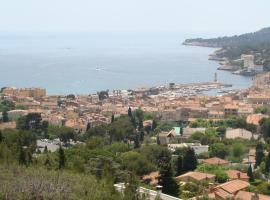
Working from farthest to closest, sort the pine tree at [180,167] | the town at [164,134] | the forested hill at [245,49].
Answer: the forested hill at [245,49]
the pine tree at [180,167]
the town at [164,134]

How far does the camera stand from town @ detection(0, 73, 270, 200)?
30.0 feet

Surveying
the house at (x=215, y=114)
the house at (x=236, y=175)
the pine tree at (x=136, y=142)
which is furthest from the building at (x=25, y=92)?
the house at (x=236, y=175)

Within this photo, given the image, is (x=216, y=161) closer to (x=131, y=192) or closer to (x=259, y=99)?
(x=131, y=192)

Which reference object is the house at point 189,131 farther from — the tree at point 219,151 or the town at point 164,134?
the tree at point 219,151

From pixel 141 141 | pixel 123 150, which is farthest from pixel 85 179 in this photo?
pixel 141 141

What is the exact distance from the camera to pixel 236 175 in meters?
10.5

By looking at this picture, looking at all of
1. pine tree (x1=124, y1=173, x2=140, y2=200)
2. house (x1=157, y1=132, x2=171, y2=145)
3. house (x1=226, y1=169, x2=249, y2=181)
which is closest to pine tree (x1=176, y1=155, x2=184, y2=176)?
house (x1=226, y1=169, x2=249, y2=181)

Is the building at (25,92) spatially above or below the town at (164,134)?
above

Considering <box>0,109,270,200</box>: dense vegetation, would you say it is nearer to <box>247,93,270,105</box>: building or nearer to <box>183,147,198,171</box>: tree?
<box>183,147,198,171</box>: tree

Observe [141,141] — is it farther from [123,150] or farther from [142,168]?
[142,168]

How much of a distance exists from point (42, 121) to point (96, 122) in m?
1.82

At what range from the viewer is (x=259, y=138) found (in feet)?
52.6

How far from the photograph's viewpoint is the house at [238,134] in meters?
16.3

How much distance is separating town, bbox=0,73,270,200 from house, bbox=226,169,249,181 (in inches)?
0.7
